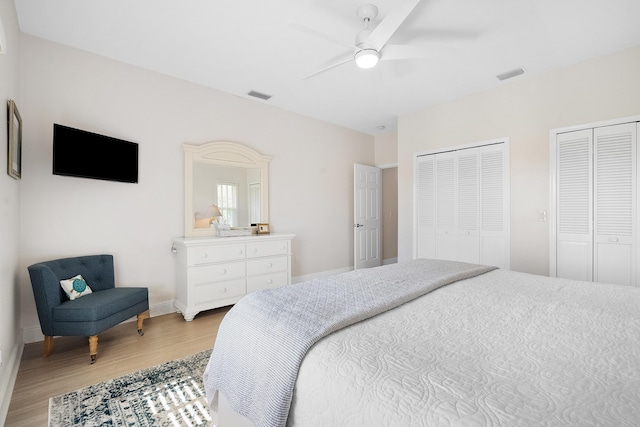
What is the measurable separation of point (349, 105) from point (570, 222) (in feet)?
10.1

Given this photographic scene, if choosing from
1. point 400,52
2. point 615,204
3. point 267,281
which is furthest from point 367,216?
point 400,52

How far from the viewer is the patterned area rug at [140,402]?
66.6 inches

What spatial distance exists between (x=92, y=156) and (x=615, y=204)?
16.9ft

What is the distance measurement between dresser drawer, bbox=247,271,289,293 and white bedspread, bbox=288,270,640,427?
102 inches

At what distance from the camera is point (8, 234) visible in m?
2.10

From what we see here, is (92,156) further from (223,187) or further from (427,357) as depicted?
(427,357)

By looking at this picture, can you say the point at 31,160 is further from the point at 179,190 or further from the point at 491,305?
the point at 491,305

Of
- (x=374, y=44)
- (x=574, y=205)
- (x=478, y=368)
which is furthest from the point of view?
(x=574, y=205)

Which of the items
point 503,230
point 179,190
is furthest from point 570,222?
point 179,190

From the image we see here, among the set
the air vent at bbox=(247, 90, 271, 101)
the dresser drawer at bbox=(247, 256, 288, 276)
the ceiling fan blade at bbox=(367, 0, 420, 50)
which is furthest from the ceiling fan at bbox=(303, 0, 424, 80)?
the dresser drawer at bbox=(247, 256, 288, 276)

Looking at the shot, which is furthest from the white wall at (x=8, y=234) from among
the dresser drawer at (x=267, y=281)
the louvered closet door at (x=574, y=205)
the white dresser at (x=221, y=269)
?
the louvered closet door at (x=574, y=205)

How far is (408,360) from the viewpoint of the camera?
3.13 feet

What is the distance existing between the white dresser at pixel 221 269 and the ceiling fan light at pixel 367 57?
228cm

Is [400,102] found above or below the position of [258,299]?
above
